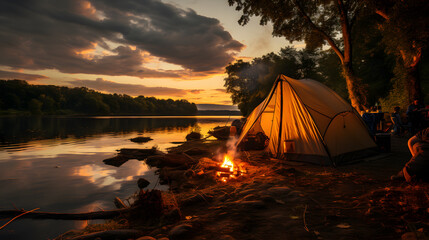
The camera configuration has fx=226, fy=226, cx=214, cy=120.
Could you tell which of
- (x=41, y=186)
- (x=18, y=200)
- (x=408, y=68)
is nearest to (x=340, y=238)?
(x=18, y=200)

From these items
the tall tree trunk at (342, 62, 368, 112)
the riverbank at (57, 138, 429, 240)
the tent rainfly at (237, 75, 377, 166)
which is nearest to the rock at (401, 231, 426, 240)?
the riverbank at (57, 138, 429, 240)

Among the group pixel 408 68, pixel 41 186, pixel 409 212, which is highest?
pixel 408 68

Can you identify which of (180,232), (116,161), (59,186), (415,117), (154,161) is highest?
(415,117)

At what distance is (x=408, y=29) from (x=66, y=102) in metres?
161

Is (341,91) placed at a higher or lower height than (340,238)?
higher

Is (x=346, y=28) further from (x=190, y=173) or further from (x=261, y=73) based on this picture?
(x=261, y=73)

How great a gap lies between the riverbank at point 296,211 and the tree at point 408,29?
1277 centimetres

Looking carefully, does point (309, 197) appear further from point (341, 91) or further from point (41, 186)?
point (341, 91)

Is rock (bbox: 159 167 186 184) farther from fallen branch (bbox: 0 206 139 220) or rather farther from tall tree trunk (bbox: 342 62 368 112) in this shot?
tall tree trunk (bbox: 342 62 368 112)

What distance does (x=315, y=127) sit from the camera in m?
8.63

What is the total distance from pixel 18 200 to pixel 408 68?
84.9ft

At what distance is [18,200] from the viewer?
795cm

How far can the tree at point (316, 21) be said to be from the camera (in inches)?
721

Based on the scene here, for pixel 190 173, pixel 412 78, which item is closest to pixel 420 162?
pixel 190 173
